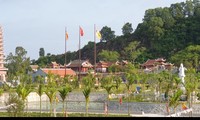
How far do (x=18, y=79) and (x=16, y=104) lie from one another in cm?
3033

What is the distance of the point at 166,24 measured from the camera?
81688mm

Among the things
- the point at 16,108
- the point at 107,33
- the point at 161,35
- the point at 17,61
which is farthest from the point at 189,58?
the point at 107,33

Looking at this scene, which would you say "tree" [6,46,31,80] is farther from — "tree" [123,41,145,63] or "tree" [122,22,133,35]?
"tree" [122,22,133,35]

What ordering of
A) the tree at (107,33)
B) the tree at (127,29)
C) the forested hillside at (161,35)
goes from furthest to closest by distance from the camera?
the tree at (107,33) → the tree at (127,29) → the forested hillside at (161,35)

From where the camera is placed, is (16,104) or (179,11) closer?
(16,104)

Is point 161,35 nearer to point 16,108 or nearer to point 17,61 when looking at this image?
point 17,61

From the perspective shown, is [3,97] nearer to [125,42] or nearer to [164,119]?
[164,119]

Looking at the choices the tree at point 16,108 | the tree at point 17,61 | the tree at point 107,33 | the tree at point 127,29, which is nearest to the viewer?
the tree at point 16,108

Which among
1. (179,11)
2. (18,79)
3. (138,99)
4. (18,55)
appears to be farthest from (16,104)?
(179,11)

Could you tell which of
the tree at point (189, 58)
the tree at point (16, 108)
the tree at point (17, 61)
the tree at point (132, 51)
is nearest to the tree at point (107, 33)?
the tree at point (132, 51)

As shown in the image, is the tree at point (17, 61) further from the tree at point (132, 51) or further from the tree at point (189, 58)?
the tree at point (189, 58)

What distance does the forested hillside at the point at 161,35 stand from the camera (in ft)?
250

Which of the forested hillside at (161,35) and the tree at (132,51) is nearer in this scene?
the tree at (132,51)

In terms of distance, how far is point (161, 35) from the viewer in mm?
79062
